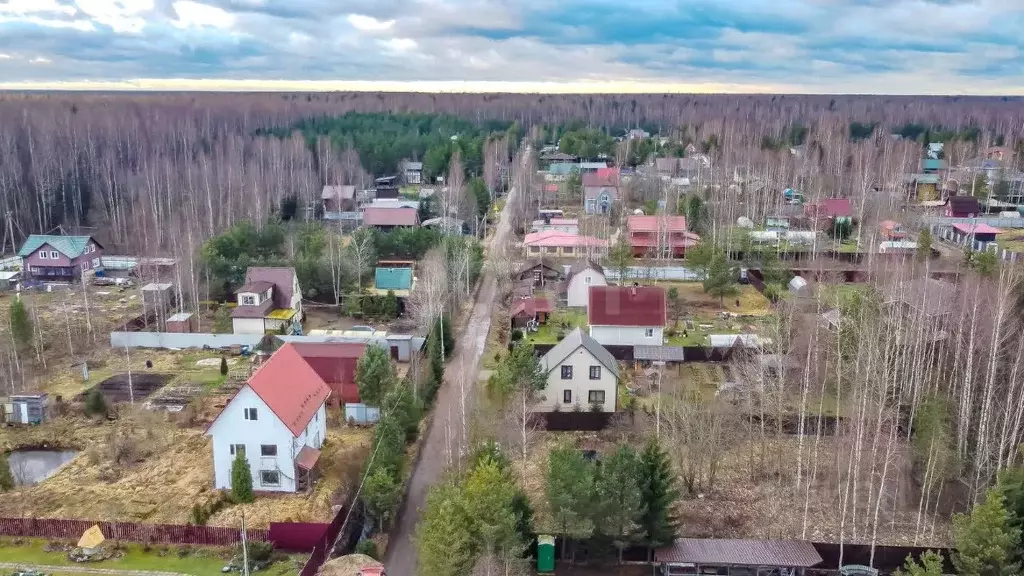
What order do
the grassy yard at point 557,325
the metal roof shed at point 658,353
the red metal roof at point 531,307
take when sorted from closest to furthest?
the metal roof shed at point 658,353
the grassy yard at point 557,325
the red metal roof at point 531,307

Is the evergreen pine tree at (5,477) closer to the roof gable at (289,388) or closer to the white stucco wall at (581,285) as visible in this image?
the roof gable at (289,388)

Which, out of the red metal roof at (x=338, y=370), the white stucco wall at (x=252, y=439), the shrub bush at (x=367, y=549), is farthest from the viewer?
the red metal roof at (x=338, y=370)

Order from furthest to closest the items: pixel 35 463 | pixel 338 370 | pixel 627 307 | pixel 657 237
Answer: pixel 657 237, pixel 627 307, pixel 338 370, pixel 35 463

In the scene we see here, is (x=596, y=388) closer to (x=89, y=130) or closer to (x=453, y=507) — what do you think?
(x=453, y=507)

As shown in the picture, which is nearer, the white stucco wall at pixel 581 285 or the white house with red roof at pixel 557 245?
the white stucco wall at pixel 581 285

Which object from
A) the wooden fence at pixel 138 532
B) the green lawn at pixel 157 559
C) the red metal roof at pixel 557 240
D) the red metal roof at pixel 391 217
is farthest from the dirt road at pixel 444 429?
the red metal roof at pixel 391 217


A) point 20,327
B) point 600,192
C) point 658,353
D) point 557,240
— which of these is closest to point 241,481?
point 20,327

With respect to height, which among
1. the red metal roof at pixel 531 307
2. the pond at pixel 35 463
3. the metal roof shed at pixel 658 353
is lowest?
the pond at pixel 35 463

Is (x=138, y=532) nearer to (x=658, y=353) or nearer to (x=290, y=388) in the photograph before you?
(x=290, y=388)
